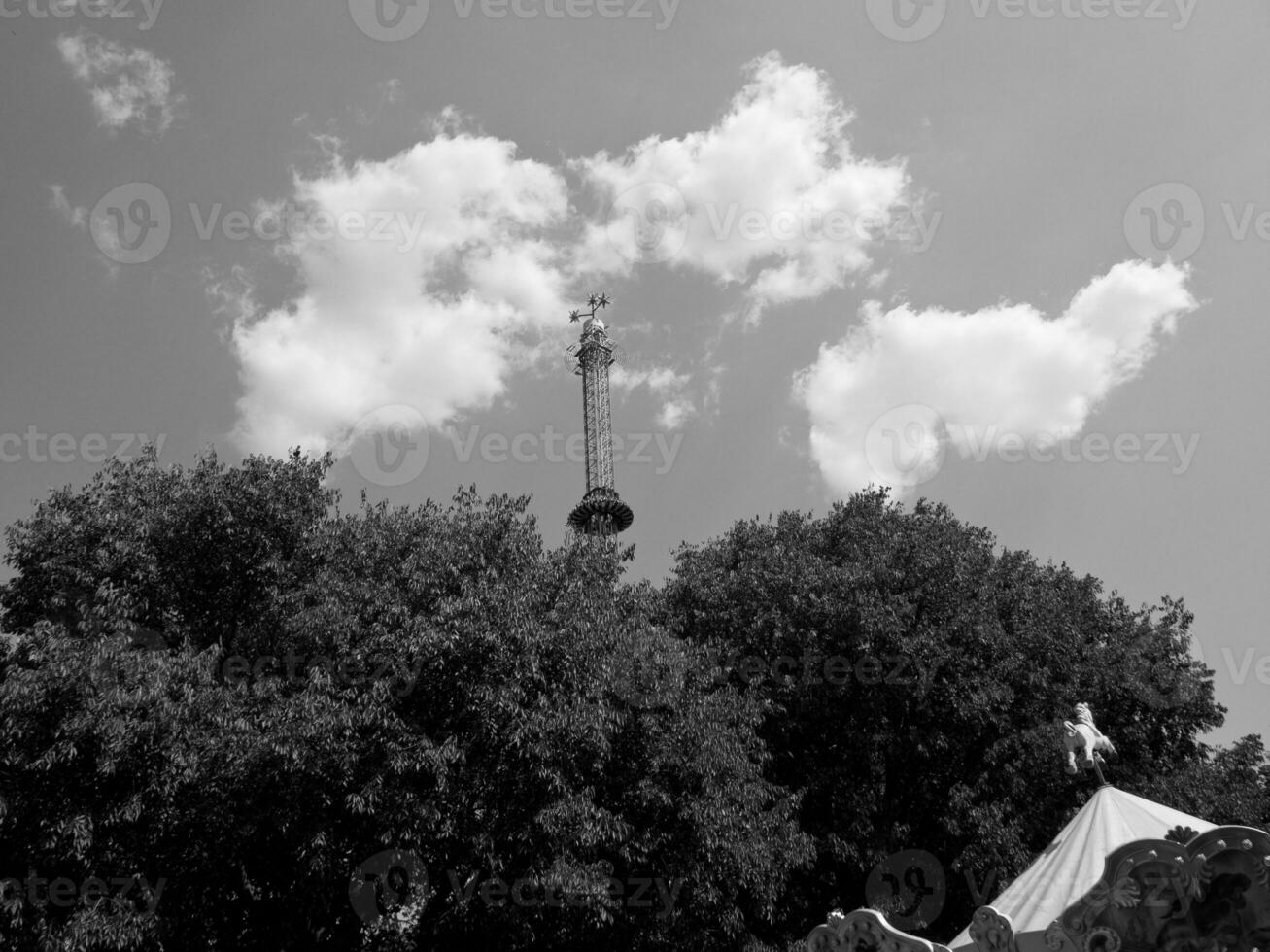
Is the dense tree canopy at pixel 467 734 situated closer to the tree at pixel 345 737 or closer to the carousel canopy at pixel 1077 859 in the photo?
the tree at pixel 345 737

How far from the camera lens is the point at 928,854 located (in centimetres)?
2042

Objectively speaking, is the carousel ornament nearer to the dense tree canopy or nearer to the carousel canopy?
the carousel canopy

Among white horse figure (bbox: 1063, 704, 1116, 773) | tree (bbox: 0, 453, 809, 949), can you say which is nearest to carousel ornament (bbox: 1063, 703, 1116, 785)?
white horse figure (bbox: 1063, 704, 1116, 773)

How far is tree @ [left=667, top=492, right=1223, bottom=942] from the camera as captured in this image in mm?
19609

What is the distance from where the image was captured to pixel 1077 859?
10.1 m

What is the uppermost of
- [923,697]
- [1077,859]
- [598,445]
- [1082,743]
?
[598,445]

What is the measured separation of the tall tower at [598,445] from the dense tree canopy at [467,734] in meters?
13.1

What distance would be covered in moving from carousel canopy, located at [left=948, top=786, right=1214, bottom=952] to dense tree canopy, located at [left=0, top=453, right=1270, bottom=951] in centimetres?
582

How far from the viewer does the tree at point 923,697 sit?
772 inches

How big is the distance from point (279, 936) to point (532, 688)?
5.18m

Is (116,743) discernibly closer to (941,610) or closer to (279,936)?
(279,936)

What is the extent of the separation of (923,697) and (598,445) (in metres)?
17.4

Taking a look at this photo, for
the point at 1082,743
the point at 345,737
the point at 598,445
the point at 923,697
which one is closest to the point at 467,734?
the point at 345,737

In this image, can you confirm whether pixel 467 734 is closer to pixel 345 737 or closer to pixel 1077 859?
pixel 345 737
